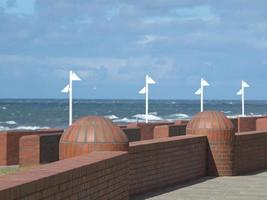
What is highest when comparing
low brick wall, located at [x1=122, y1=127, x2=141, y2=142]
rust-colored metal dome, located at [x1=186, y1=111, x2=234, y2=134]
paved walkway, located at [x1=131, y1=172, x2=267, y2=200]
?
rust-colored metal dome, located at [x1=186, y1=111, x2=234, y2=134]

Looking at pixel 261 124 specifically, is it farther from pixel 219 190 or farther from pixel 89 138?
pixel 89 138

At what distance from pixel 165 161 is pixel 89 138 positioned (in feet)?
10.4

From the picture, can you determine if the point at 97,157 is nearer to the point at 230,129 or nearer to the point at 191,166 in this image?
the point at 191,166

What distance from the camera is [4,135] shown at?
19.5 m

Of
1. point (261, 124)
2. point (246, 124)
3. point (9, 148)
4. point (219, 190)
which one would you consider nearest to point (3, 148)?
point (9, 148)

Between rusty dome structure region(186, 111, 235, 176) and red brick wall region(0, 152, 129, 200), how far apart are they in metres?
4.86

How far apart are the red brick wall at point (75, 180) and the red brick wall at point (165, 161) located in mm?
1376

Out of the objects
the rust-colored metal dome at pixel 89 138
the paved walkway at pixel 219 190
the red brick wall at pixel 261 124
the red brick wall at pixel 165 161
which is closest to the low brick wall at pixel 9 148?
the red brick wall at pixel 165 161

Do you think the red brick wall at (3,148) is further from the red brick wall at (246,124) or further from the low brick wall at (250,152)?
the red brick wall at (246,124)

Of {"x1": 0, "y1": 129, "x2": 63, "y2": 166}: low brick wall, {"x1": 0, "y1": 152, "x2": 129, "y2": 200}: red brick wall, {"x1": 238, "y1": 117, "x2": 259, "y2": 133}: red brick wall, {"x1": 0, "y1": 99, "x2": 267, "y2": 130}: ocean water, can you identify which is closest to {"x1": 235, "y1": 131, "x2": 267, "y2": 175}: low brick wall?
{"x1": 0, "y1": 152, "x2": 129, "y2": 200}: red brick wall

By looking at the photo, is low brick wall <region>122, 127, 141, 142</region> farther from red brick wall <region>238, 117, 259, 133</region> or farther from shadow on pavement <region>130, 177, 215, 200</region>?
red brick wall <region>238, 117, 259, 133</region>

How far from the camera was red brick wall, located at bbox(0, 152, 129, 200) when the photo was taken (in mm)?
6441

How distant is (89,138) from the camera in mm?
9922

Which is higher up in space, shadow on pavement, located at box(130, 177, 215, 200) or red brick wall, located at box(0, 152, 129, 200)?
red brick wall, located at box(0, 152, 129, 200)
